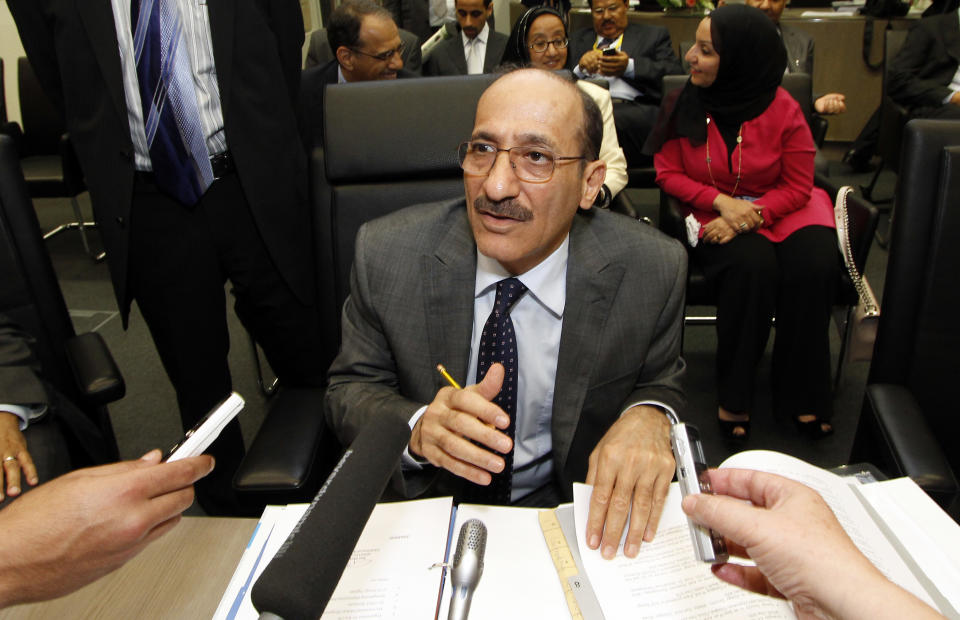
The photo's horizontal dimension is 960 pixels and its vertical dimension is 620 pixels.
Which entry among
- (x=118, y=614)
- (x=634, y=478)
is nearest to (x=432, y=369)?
(x=634, y=478)

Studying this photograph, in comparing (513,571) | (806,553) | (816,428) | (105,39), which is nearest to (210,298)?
(105,39)

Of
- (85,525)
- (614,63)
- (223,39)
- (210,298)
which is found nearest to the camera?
(85,525)

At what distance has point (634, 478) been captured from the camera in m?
0.86

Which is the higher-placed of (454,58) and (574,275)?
(454,58)

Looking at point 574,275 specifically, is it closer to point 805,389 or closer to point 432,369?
point 432,369

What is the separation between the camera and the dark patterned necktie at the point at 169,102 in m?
1.50

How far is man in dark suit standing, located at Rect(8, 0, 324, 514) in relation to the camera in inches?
59.8

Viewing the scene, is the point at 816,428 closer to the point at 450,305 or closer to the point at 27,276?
the point at 450,305

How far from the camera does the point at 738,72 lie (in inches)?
85.3

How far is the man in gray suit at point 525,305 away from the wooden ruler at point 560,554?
0.24m

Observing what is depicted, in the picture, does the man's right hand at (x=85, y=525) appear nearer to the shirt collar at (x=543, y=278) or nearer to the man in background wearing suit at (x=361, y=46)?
the shirt collar at (x=543, y=278)

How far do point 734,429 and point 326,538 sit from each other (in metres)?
1.94

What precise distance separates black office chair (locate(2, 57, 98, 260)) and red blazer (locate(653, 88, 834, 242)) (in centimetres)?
313

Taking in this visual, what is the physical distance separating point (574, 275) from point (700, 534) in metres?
0.60
